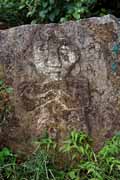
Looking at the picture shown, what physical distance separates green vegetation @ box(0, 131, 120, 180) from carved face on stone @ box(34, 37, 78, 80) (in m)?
0.60

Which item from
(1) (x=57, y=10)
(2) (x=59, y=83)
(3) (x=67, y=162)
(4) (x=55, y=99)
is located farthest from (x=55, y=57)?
(1) (x=57, y=10)

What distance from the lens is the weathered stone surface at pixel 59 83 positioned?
3568 millimetres

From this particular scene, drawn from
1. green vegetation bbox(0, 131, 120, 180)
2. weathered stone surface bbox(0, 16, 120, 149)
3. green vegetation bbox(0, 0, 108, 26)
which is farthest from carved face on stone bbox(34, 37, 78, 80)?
green vegetation bbox(0, 0, 108, 26)

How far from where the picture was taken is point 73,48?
11.8ft

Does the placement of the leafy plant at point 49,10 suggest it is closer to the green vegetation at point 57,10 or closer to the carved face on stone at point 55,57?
the green vegetation at point 57,10

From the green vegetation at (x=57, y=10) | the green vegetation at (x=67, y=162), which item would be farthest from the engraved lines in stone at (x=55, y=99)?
the green vegetation at (x=57, y=10)

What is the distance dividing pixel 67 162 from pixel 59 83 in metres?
0.75

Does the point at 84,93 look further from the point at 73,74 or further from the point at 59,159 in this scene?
the point at 59,159

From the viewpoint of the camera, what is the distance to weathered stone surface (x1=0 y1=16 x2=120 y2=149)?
357 cm

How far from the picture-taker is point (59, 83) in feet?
11.7

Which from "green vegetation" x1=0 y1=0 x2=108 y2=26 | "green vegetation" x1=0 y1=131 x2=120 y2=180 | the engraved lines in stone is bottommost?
"green vegetation" x1=0 y1=131 x2=120 y2=180

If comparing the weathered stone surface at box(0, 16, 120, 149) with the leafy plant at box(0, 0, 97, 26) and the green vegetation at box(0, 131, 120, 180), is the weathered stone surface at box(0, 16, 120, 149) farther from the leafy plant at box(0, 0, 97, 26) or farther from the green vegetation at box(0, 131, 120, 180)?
the leafy plant at box(0, 0, 97, 26)

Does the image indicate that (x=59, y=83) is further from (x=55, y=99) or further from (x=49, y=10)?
(x=49, y=10)

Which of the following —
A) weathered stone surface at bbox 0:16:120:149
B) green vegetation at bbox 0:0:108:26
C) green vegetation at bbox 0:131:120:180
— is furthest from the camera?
green vegetation at bbox 0:0:108:26
